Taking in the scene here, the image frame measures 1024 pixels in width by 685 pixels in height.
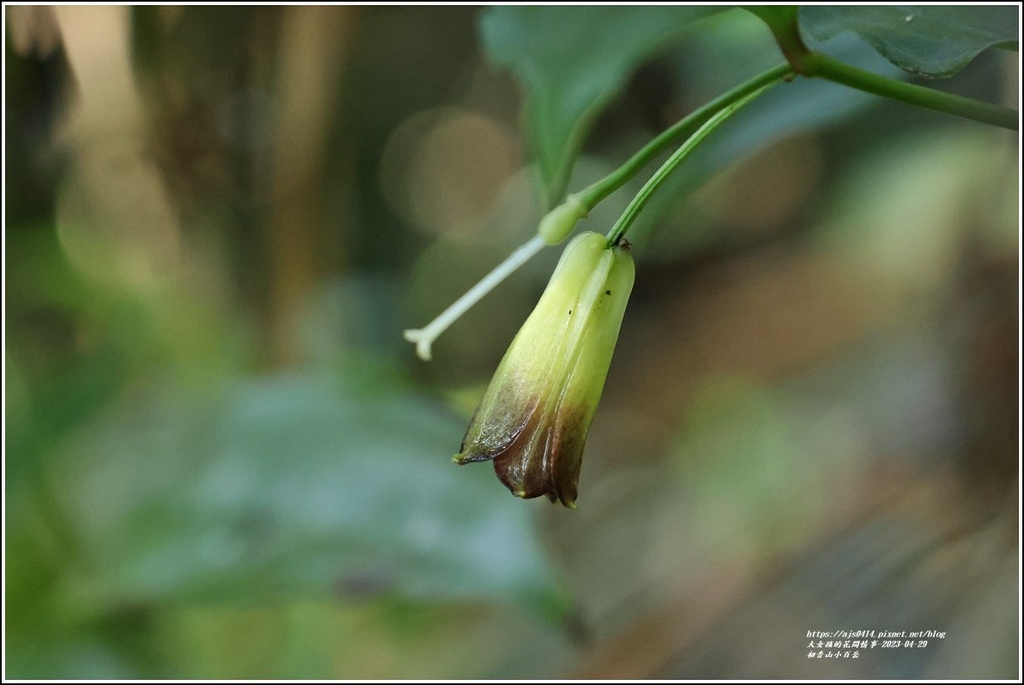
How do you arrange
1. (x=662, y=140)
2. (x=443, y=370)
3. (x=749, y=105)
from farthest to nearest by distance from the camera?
(x=443, y=370), (x=749, y=105), (x=662, y=140)

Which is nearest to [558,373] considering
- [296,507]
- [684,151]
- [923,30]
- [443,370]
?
[684,151]

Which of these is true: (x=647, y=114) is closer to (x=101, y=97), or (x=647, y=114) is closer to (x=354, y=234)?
(x=354, y=234)

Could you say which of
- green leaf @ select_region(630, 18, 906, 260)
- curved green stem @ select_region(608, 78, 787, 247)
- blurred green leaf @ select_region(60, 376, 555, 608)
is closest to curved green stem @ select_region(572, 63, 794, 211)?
curved green stem @ select_region(608, 78, 787, 247)

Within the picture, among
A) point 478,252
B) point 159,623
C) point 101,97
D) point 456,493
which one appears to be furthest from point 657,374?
point 101,97

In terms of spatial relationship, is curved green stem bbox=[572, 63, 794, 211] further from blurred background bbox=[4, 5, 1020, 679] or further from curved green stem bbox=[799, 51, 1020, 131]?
blurred background bbox=[4, 5, 1020, 679]

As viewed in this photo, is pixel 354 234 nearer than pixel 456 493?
No

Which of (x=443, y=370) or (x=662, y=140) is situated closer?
(x=662, y=140)

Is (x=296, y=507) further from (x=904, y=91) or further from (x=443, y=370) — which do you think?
(x=904, y=91)
